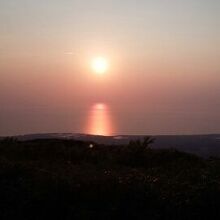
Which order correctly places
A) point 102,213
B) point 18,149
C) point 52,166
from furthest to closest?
1. point 18,149
2. point 52,166
3. point 102,213

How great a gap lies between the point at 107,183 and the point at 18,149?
5301 mm

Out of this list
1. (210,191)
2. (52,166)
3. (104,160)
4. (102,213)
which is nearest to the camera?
(102,213)

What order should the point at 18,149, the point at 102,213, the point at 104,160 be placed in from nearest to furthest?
the point at 102,213 → the point at 104,160 → the point at 18,149

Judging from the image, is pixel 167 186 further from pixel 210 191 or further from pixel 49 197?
pixel 49 197

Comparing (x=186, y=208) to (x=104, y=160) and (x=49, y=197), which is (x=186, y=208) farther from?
(x=104, y=160)

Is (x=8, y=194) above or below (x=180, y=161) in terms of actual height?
below

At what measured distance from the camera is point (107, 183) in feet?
31.6

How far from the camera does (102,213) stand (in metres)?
8.67

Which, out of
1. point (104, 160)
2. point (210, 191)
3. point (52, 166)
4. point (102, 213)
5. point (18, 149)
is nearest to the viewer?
point (102, 213)

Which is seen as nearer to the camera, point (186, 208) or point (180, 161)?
point (186, 208)

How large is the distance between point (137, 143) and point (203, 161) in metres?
1.90

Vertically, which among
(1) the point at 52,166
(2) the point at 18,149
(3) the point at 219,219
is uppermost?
(2) the point at 18,149

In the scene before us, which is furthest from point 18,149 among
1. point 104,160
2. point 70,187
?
point 70,187

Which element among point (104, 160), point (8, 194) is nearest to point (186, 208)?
point (8, 194)
